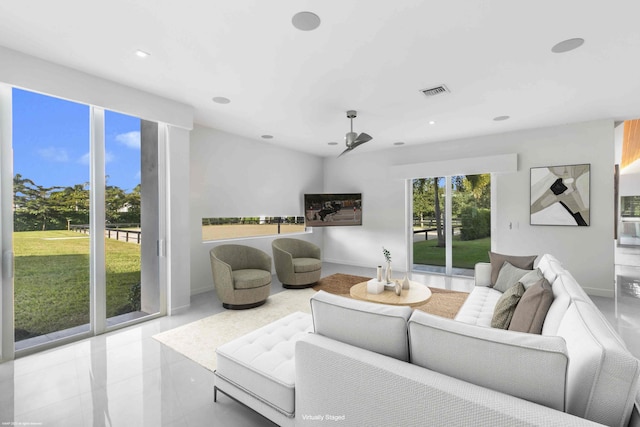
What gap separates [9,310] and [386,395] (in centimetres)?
338

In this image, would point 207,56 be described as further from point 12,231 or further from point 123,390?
point 123,390

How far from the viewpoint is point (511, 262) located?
3.39 meters

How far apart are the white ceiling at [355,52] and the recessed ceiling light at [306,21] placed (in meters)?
0.05

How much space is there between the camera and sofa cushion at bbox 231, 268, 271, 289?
12.4 ft

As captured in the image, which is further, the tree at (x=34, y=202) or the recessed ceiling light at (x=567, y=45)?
the tree at (x=34, y=202)

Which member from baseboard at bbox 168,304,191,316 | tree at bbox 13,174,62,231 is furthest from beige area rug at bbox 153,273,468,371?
tree at bbox 13,174,62,231

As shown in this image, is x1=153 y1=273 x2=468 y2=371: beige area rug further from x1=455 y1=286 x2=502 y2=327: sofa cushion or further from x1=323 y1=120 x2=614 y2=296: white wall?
x1=323 y1=120 x2=614 y2=296: white wall

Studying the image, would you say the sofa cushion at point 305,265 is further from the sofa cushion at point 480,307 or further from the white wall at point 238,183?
the sofa cushion at point 480,307

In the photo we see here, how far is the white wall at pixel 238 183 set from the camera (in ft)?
15.4

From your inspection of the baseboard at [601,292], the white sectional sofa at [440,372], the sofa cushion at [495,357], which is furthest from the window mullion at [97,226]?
the baseboard at [601,292]

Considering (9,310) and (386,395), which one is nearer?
(386,395)

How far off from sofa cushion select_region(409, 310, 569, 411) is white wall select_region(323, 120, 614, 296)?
4677mm

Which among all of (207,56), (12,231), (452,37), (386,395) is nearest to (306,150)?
(207,56)

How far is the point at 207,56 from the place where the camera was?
2.61 meters
